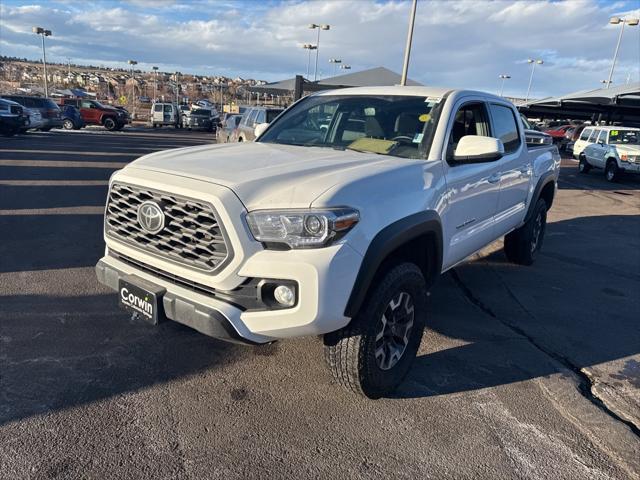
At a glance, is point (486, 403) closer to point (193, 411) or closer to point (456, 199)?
point (456, 199)

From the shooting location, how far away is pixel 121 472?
8.02 ft

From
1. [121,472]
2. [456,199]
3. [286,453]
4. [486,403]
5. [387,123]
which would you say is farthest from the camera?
[387,123]

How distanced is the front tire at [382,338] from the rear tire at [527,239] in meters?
3.29

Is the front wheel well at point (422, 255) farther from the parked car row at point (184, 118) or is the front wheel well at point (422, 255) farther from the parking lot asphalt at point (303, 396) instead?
the parked car row at point (184, 118)

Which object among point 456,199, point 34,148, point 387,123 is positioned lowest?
point 34,148

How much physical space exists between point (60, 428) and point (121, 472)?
0.52 m

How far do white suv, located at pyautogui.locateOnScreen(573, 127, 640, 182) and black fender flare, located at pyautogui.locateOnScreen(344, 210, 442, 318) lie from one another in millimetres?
16736

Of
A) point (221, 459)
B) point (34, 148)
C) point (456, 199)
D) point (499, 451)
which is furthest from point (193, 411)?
point (34, 148)

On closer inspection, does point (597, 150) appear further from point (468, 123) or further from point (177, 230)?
point (177, 230)

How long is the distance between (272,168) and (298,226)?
0.60 m

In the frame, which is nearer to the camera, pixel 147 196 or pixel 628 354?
pixel 147 196

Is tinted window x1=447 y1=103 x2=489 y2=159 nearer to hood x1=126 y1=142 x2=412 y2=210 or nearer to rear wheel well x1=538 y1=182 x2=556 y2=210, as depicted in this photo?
hood x1=126 y1=142 x2=412 y2=210

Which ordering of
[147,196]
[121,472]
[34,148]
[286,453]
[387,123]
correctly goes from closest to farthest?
1. [121,472]
2. [286,453]
3. [147,196]
4. [387,123]
5. [34,148]

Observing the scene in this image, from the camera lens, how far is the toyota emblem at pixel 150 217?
2784 millimetres
